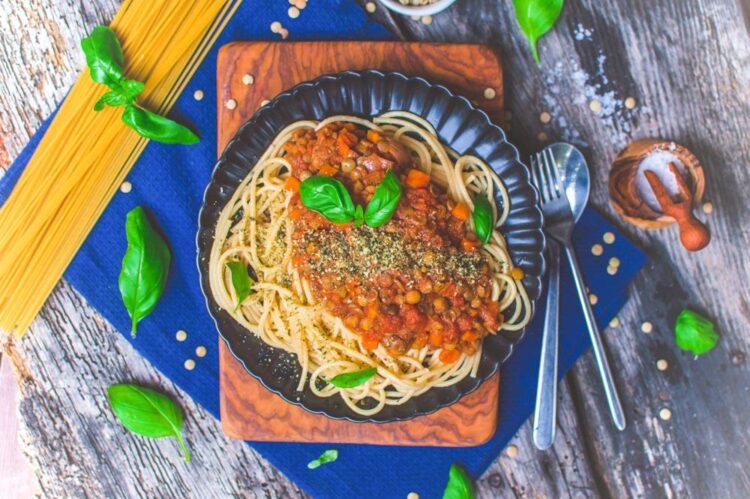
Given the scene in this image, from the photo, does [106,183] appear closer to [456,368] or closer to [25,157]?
[25,157]

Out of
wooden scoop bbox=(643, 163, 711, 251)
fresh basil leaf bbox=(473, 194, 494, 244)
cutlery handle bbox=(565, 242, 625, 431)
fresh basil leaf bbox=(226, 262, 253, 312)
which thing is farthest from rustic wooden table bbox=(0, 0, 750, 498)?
A: fresh basil leaf bbox=(226, 262, 253, 312)

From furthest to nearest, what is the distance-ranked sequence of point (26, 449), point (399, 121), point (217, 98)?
point (26, 449), point (217, 98), point (399, 121)

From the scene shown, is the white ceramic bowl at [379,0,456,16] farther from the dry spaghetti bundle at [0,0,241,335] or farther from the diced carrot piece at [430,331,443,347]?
the diced carrot piece at [430,331,443,347]

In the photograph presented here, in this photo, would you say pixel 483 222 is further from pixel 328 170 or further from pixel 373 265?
pixel 328 170

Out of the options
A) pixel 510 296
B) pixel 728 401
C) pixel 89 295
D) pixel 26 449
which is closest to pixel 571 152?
pixel 510 296

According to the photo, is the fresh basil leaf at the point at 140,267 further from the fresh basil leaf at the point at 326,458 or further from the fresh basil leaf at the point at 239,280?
the fresh basil leaf at the point at 326,458
